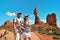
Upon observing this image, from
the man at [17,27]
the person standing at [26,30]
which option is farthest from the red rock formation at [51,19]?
the man at [17,27]

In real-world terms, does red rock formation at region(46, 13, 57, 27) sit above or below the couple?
above

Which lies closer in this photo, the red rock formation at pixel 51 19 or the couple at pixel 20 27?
the couple at pixel 20 27

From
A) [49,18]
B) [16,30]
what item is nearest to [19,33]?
[16,30]

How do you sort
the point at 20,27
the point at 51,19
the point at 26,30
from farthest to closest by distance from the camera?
the point at 51,19 → the point at 26,30 → the point at 20,27

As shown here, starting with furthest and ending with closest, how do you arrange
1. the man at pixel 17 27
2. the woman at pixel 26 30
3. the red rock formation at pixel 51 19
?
the red rock formation at pixel 51 19
the woman at pixel 26 30
the man at pixel 17 27

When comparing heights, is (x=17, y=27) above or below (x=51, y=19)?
below

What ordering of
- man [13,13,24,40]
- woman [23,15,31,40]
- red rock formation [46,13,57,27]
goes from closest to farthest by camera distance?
man [13,13,24,40]
woman [23,15,31,40]
red rock formation [46,13,57,27]

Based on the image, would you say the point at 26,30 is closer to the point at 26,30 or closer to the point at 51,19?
the point at 26,30

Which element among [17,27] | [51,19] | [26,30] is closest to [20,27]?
[17,27]

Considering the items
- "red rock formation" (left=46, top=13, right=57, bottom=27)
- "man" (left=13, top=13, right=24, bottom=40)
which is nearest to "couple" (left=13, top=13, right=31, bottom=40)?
"man" (left=13, top=13, right=24, bottom=40)

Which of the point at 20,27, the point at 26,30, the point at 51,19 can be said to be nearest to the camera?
the point at 20,27

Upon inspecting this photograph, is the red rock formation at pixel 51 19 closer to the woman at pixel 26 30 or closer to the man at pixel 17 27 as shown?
the woman at pixel 26 30

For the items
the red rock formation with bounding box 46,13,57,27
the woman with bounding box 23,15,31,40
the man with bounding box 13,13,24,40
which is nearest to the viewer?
the man with bounding box 13,13,24,40

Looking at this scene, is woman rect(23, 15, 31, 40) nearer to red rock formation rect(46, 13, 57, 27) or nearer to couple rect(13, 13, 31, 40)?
couple rect(13, 13, 31, 40)
